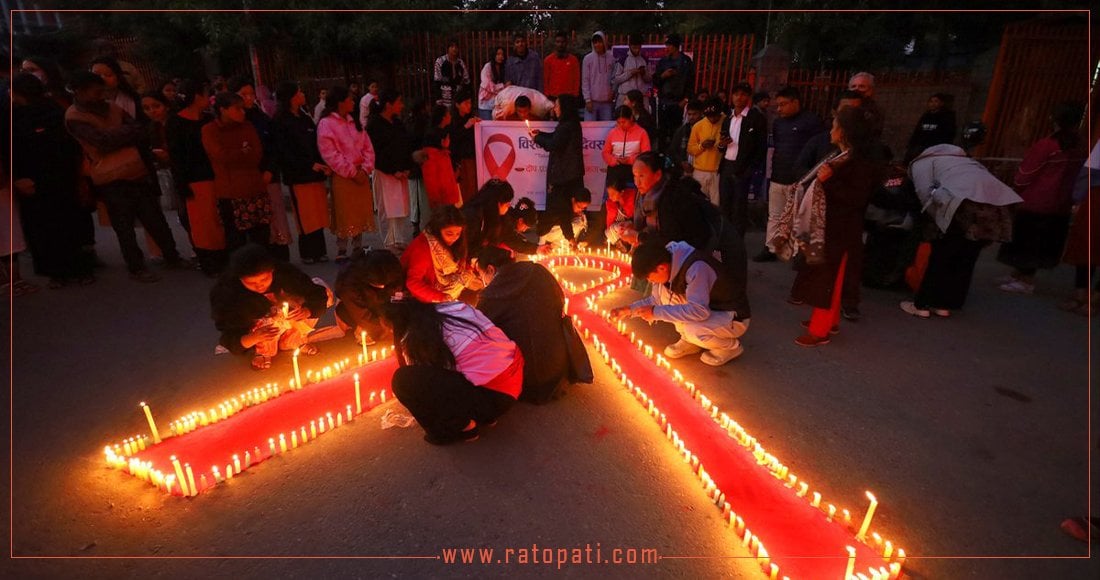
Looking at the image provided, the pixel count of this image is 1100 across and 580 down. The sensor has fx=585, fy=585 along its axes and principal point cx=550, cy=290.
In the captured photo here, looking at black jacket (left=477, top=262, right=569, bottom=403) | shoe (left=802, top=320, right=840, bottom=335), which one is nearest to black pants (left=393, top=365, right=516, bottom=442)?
black jacket (left=477, top=262, right=569, bottom=403)

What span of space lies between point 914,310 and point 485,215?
156 inches

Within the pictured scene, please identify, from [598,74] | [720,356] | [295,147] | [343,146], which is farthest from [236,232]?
[598,74]

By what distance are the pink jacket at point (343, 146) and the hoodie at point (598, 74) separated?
4015 mm

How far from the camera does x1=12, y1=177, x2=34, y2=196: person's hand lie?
5.28 m

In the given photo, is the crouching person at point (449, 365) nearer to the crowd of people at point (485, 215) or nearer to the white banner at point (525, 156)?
the crowd of people at point (485, 215)

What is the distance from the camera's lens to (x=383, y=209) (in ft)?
22.1

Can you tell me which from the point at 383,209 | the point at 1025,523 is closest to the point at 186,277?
the point at 383,209

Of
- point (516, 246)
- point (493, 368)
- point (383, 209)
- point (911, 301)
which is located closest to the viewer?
point (493, 368)

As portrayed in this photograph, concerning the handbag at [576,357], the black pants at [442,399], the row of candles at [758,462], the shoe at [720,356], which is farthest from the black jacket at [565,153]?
the black pants at [442,399]

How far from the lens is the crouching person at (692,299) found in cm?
388

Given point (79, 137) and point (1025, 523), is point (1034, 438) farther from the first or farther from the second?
point (79, 137)

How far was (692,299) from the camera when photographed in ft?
13.1

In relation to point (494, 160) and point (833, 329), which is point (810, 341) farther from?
point (494, 160)

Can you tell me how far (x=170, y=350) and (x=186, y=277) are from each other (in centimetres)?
183
